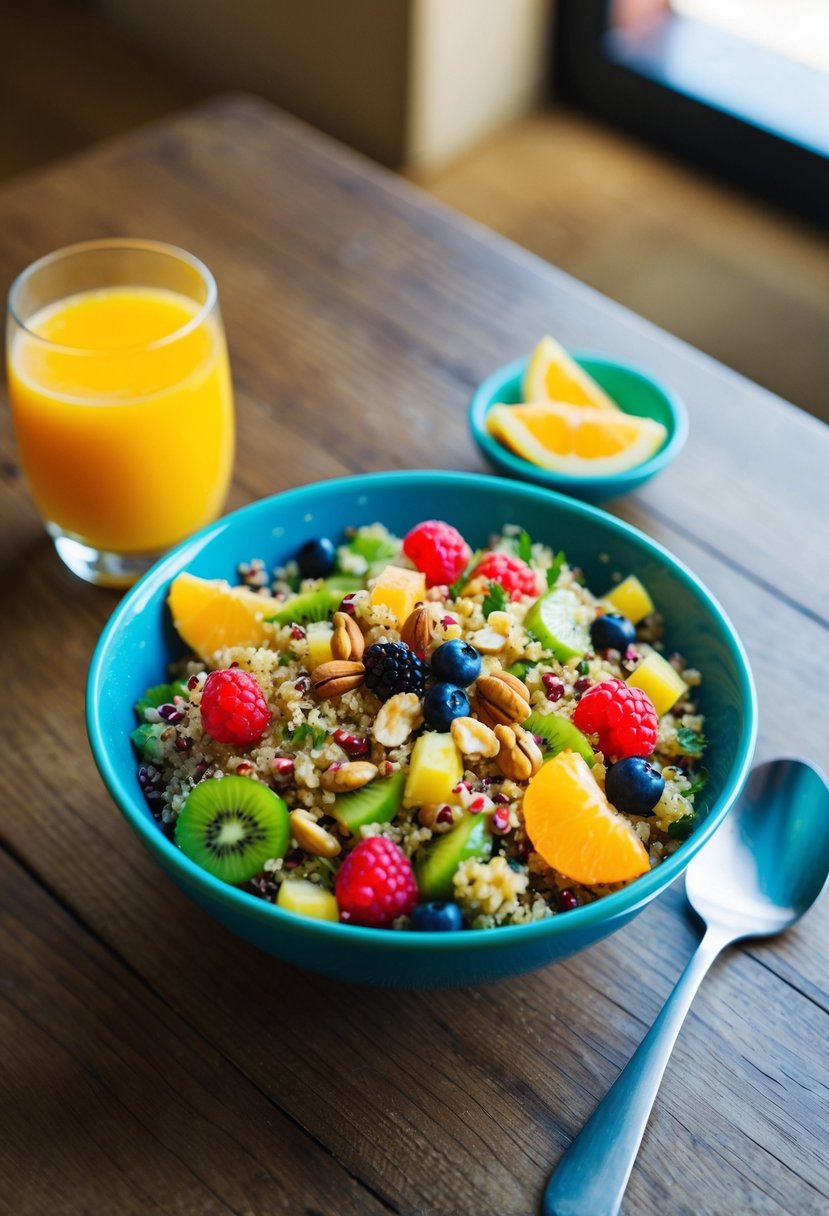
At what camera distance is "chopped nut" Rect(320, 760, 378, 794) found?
0.84 m

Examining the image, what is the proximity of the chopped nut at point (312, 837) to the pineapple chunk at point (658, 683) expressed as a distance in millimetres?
287

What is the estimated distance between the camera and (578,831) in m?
0.82

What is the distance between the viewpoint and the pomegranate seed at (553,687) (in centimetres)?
93

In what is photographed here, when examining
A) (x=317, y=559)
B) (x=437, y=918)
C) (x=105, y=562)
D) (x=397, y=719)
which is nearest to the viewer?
(x=437, y=918)

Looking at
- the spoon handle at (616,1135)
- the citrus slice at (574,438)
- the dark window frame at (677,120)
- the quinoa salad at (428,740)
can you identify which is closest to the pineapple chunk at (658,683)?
the quinoa salad at (428,740)

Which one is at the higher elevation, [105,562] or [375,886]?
[375,886]

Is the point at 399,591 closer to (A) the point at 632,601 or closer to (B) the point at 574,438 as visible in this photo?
(A) the point at 632,601

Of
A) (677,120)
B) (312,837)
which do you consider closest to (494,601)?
(312,837)

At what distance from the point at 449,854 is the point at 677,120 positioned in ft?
6.65

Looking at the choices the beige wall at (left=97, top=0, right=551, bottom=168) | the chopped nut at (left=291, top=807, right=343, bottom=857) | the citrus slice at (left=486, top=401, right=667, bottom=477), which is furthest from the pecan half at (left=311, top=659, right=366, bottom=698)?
the beige wall at (left=97, top=0, right=551, bottom=168)

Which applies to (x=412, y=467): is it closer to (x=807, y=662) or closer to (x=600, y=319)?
(x=600, y=319)

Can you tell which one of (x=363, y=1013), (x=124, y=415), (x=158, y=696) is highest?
(x=124, y=415)

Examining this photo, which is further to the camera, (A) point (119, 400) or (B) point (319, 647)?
(A) point (119, 400)

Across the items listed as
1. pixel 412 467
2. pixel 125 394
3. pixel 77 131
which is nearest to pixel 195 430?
pixel 125 394
